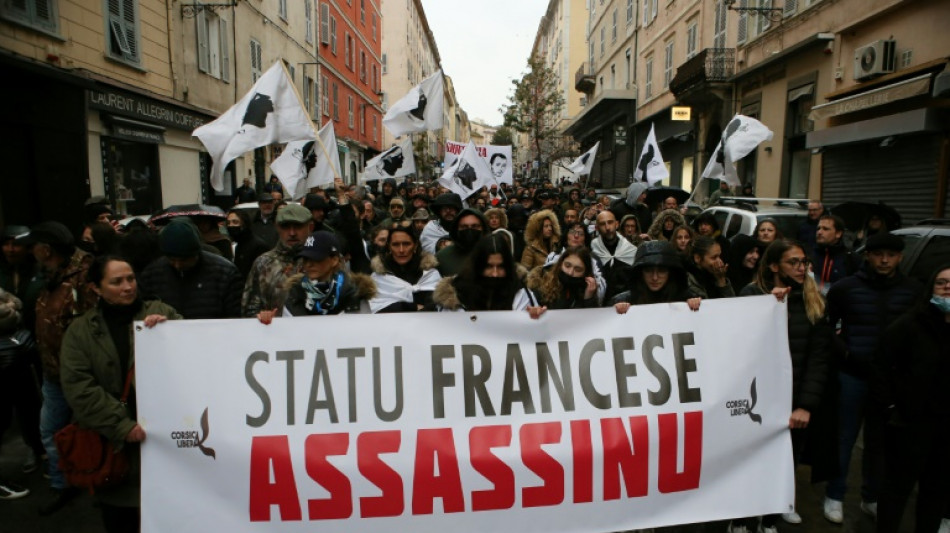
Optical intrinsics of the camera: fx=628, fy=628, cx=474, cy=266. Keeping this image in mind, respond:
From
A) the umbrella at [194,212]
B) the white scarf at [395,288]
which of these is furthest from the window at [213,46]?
the white scarf at [395,288]

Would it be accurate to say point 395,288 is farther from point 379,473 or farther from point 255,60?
point 255,60

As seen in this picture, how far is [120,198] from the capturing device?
12.7 metres

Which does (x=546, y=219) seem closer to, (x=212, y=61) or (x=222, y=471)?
(x=222, y=471)

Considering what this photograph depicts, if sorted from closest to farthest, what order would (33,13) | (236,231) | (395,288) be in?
(395,288) → (236,231) → (33,13)

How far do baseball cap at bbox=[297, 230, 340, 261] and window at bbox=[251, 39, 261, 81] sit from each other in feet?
60.1

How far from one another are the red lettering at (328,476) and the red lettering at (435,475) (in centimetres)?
34

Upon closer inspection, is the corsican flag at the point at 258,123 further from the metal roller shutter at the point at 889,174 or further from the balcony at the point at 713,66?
the balcony at the point at 713,66

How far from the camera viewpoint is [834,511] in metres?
3.97

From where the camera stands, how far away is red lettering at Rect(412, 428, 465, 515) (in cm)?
307

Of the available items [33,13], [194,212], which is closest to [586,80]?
[33,13]

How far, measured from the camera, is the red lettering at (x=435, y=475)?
307 centimetres

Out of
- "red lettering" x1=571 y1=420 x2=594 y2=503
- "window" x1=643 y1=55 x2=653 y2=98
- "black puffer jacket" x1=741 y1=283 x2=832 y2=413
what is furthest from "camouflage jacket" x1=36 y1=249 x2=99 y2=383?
"window" x1=643 y1=55 x2=653 y2=98

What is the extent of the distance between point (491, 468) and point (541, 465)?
254 millimetres

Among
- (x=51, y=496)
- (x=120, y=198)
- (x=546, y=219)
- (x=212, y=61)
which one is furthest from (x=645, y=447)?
(x=212, y=61)
